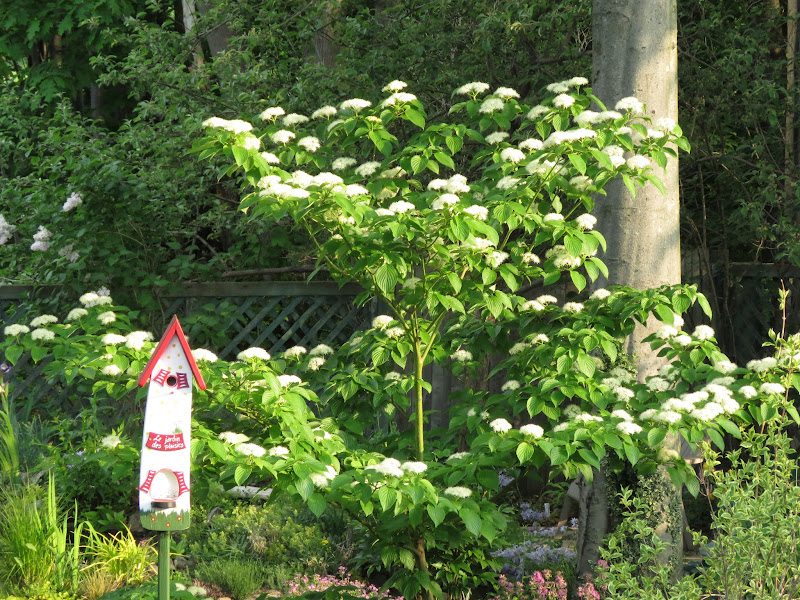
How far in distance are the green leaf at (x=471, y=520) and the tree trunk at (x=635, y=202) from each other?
1.00 m

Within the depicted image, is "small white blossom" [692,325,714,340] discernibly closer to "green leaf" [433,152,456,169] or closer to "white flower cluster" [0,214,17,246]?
"green leaf" [433,152,456,169]

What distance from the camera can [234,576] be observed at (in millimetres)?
4242

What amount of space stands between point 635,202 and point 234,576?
242cm

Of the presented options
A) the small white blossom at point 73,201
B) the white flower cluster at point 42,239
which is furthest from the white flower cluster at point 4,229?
the small white blossom at point 73,201

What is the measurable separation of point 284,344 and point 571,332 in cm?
360

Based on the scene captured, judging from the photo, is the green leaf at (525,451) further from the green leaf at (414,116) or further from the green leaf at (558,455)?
the green leaf at (414,116)

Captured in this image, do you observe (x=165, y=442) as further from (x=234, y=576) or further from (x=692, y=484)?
(x=234, y=576)

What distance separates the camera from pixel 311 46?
624 cm

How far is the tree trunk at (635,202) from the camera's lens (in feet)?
12.4

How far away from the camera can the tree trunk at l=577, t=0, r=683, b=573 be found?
3.79 meters

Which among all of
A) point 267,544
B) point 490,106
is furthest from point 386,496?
point 267,544

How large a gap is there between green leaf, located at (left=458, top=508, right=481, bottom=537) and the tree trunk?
1.00m

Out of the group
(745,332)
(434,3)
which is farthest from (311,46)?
(745,332)

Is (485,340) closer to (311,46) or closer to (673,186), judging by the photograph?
(673,186)
